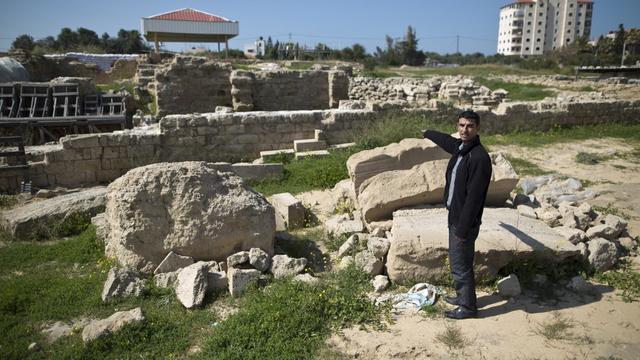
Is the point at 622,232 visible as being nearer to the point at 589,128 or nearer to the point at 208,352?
the point at 208,352

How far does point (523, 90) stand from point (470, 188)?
21.6m

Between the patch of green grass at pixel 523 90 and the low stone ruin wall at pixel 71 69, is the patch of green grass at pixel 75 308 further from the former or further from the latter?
the patch of green grass at pixel 523 90

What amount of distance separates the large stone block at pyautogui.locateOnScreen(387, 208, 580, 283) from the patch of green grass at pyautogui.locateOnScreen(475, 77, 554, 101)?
Answer: 17729 mm

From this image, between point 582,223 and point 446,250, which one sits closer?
point 446,250

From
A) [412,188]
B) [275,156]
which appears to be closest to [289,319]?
[412,188]

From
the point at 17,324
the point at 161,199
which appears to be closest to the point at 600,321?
the point at 161,199

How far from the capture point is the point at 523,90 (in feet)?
74.2

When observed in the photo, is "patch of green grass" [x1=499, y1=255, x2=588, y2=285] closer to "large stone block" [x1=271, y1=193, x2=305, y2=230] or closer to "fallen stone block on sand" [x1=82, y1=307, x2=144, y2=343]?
"large stone block" [x1=271, y1=193, x2=305, y2=230]

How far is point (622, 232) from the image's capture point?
221 inches

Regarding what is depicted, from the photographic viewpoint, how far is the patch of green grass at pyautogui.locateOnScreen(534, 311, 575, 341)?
3.75 metres

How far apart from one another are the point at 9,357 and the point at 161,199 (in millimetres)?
2053

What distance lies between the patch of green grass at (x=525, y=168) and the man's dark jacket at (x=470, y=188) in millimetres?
6009

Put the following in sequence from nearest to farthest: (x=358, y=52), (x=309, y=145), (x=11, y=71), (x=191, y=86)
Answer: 1. (x=309, y=145)
2. (x=191, y=86)
3. (x=11, y=71)
4. (x=358, y=52)

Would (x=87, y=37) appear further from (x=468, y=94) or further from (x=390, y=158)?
(x=390, y=158)
